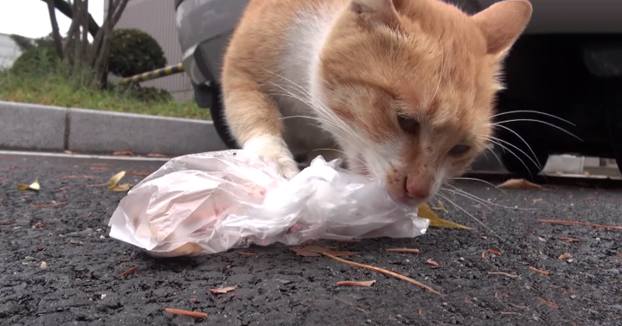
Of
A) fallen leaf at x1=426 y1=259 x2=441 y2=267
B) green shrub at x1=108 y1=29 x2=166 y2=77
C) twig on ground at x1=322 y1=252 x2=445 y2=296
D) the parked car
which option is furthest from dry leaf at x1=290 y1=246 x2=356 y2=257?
green shrub at x1=108 y1=29 x2=166 y2=77

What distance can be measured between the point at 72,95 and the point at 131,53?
2.54m

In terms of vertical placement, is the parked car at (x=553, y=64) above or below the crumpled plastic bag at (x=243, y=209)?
above

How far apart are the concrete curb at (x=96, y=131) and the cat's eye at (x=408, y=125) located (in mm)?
3508

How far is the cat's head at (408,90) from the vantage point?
1365 mm

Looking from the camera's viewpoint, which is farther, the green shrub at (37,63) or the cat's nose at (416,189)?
the green shrub at (37,63)

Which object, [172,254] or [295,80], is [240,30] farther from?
[172,254]

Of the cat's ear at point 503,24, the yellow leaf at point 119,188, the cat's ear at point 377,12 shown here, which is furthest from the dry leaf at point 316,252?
the yellow leaf at point 119,188

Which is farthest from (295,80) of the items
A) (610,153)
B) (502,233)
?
(610,153)

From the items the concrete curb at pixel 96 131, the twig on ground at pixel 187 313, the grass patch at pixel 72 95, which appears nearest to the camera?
the twig on ground at pixel 187 313

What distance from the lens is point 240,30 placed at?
220 centimetres

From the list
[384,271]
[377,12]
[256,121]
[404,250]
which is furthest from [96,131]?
[384,271]

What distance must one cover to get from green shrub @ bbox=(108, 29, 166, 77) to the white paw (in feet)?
19.5

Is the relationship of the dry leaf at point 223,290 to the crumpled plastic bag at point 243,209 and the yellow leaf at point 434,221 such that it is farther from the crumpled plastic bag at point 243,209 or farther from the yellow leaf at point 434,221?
the yellow leaf at point 434,221

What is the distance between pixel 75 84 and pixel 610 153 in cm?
488
